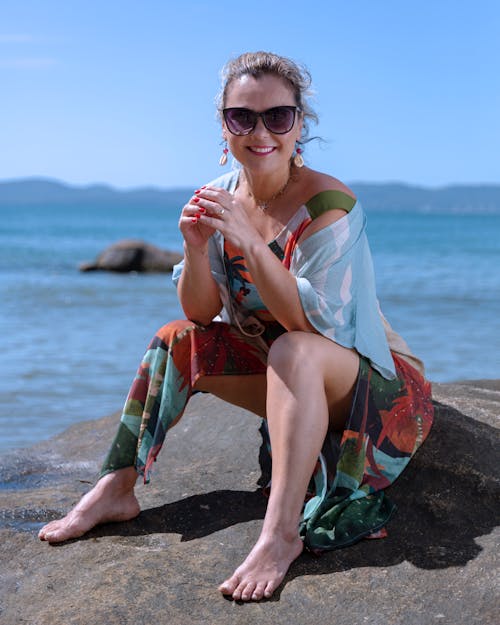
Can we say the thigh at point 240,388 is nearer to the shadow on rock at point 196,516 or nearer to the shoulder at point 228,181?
the shadow on rock at point 196,516

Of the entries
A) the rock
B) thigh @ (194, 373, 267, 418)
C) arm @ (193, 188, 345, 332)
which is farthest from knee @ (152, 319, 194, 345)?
the rock

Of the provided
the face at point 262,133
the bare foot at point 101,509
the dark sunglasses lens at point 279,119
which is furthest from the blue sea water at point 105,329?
the dark sunglasses lens at point 279,119

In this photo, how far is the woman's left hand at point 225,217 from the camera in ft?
8.95

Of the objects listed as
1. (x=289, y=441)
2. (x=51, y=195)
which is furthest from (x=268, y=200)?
Result: (x=51, y=195)

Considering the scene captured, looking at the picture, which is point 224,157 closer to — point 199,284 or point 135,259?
point 199,284

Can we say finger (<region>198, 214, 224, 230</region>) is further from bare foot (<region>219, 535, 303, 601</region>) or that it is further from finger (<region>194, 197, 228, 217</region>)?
bare foot (<region>219, 535, 303, 601</region>)

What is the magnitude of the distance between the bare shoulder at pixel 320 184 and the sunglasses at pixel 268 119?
0.19 meters

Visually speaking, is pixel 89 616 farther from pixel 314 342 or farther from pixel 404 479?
pixel 404 479

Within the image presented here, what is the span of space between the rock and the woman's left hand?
1571 cm

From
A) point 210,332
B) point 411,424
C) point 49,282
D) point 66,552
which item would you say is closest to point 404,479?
point 411,424

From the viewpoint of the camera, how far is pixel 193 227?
2951mm

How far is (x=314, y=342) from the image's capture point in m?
2.67

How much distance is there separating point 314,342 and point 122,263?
16506 millimetres

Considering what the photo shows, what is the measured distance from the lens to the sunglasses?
2.94 metres
